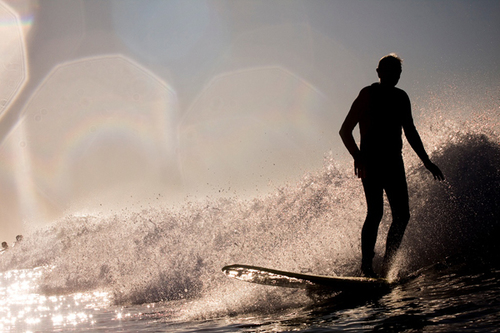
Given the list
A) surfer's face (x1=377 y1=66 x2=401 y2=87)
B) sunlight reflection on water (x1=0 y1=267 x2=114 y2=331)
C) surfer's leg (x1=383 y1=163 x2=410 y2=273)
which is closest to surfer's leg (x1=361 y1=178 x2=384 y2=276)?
surfer's leg (x1=383 y1=163 x2=410 y2=273)

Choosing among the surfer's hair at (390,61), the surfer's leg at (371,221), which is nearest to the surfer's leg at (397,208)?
the surfer's leg at (371,221)

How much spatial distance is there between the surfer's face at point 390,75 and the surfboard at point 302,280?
2091 millimetres

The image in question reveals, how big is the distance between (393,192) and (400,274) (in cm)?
105

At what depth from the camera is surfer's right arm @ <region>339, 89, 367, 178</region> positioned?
3.78 metres

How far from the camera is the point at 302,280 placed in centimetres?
346

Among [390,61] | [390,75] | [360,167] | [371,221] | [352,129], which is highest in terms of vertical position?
[390,61]

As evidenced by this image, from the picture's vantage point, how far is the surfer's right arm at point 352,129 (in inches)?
149

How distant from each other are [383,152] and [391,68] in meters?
0.91

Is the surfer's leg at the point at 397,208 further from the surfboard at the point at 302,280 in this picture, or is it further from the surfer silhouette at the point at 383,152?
the surfboard at the point at 302,280

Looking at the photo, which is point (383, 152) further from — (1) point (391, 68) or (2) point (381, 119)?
(1) point (391, 68)

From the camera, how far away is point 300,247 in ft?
18.0

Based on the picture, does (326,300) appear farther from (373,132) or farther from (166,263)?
(166,263)

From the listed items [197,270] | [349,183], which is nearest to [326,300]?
[197,270]

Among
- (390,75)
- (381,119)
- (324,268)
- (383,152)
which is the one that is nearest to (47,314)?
(324,268)
